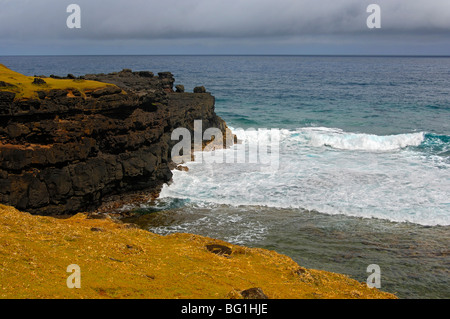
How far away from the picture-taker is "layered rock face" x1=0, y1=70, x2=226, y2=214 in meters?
23.9

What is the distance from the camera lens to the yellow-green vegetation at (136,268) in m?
13.6

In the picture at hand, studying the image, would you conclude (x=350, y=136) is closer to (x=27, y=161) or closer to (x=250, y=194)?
(x=250, y=194)

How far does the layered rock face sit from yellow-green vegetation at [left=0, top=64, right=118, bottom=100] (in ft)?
1.48

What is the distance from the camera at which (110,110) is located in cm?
2792

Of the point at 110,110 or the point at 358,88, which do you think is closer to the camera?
the point at 110,110

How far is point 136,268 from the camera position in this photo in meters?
16.0

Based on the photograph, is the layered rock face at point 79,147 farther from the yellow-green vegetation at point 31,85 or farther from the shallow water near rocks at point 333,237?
the shallow water near rocks at point 333,237

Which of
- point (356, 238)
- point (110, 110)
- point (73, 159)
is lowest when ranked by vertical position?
point (356, 238)

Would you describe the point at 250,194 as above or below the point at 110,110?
below

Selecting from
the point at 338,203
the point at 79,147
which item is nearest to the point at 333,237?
the point at 338,203

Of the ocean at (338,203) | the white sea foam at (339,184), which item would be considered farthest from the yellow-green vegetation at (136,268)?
the white sea foam at (339,184)
